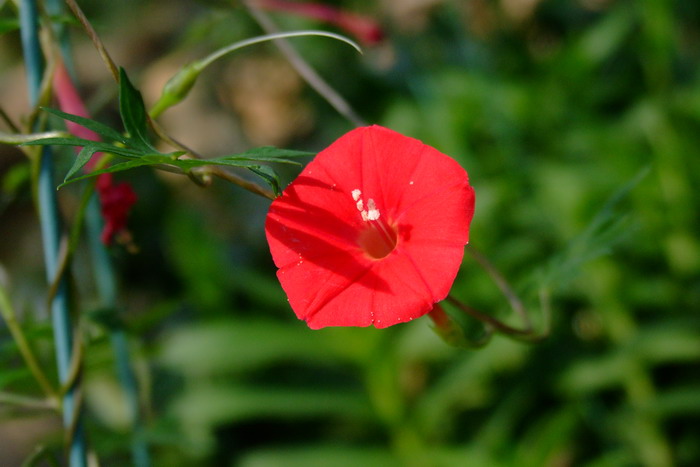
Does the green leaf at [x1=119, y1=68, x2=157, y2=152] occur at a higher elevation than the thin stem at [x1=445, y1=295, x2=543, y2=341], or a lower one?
higher

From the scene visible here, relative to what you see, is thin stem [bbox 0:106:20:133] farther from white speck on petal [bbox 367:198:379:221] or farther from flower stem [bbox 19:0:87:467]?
white speck on petal [bbox 367:198:379:221]

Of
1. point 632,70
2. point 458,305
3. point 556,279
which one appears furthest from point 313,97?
point 458,305

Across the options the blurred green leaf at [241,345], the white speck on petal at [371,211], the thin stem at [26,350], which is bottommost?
the blurred green leaf at [241,345]

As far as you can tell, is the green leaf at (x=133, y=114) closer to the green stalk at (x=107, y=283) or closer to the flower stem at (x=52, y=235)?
the flower stem at (x=52, y=235)

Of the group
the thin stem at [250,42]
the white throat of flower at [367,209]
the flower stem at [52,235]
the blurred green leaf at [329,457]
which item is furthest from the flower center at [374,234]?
the blurred green leaf at [329,457]

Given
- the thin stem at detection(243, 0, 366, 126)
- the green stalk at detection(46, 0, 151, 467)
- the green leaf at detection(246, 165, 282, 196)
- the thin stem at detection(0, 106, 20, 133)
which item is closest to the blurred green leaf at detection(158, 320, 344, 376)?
the green stalk at detection(46, 0, 151, 467)

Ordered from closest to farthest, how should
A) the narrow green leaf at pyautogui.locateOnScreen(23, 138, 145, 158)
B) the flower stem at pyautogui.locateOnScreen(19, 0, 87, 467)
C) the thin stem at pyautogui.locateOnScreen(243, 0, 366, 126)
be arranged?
the narrow green leaf at pyautogui.locateOnScreen(23, 138, 145, 158) → the flower stem at pyautogui.locateOnScreen(19, 0, 87, 467) → the thin stem at pyautogui.locateOnScreen(243, 0, 366, 126)

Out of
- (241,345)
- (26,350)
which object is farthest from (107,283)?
(241,345)
